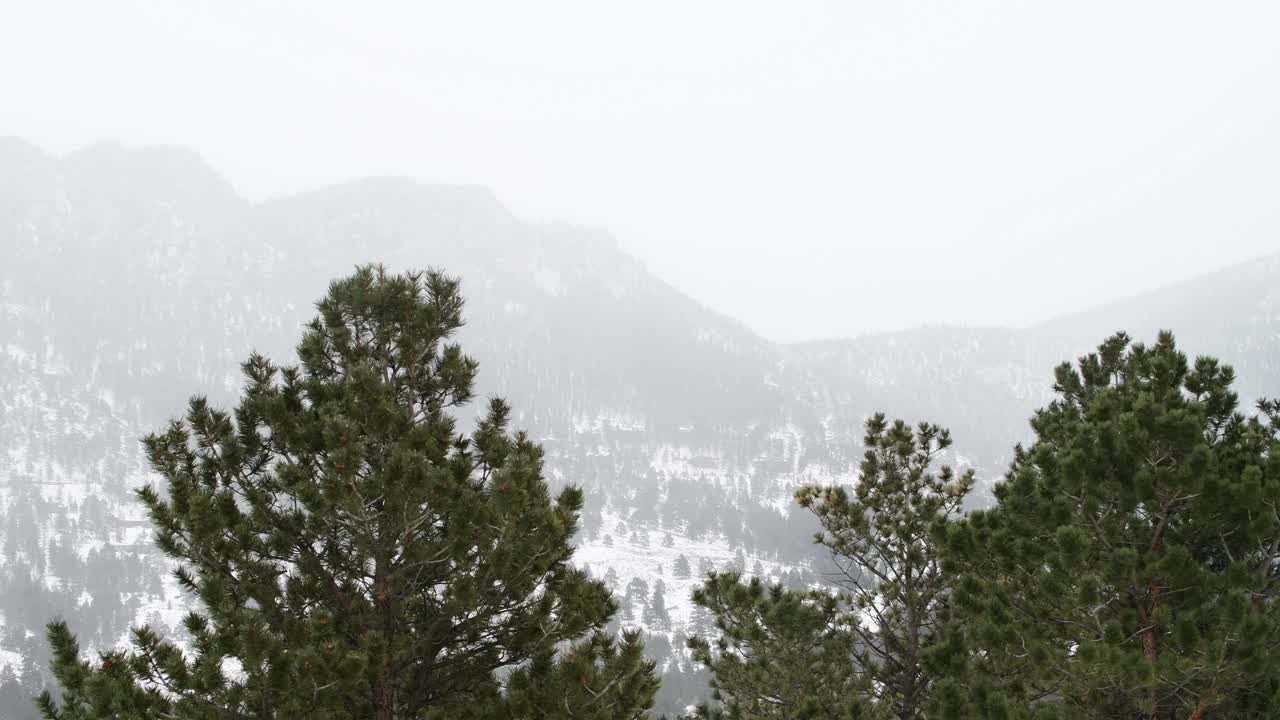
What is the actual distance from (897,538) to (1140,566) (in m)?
5.05

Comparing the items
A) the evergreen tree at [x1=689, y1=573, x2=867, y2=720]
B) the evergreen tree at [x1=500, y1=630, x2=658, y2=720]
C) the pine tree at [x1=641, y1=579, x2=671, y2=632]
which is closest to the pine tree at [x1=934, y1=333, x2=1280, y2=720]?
the evergreen tree at [x1=500, y1=630, x2=658, y2=720]

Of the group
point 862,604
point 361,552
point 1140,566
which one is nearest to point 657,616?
point 862,604

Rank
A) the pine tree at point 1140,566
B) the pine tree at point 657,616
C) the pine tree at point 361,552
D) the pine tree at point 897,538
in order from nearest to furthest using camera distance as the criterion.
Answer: the pine tree at point 361,552, the pine tree at point 1140,566, the pine tree at point 897,538, the pine tree at point 657,616

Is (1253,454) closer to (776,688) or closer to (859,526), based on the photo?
(859,526)

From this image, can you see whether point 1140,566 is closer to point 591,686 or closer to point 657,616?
point 591,686

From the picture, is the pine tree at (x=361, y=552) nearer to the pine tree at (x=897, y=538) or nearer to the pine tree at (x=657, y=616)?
the pine tree at (x=897, y=538)

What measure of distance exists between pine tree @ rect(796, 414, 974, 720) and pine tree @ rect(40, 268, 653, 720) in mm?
5467

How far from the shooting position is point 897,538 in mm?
11289

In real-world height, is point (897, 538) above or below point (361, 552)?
below

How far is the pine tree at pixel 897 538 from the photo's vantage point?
1095cm

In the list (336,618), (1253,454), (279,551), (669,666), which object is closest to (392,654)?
(336,618)

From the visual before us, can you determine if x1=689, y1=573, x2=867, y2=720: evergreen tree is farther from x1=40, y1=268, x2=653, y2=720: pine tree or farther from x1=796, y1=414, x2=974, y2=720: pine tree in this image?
x1=40, y1=268, x2=653, y2=720: pine tree

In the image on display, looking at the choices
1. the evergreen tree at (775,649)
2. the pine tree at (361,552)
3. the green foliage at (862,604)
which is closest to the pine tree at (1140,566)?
the green foliage at (862,604)

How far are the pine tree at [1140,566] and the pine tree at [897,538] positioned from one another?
10.7ft
